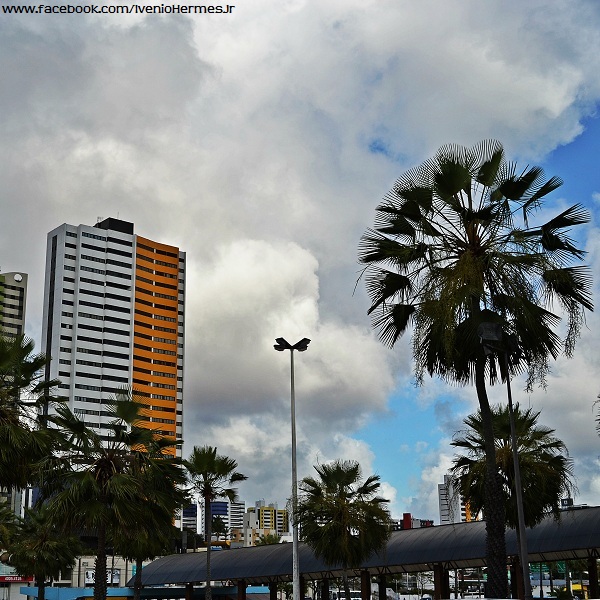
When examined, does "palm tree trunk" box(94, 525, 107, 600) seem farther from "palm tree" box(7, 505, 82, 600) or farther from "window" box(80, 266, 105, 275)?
"window" box(80, 266, 105, 275)

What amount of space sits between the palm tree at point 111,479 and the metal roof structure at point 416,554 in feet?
54.2

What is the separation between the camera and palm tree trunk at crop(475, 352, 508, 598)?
20.5m

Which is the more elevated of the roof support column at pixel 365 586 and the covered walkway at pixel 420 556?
the covered walkway at pixel 420 556

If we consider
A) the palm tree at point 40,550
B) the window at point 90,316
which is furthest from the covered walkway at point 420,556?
the window at point 90,316

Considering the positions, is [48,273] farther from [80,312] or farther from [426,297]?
[426,297]

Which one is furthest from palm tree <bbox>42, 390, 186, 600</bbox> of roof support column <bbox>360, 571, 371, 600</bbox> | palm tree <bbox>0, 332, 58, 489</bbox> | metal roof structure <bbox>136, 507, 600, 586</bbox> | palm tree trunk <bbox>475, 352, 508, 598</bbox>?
roof support column <bbox>360, 571, 371, 600</bbox>

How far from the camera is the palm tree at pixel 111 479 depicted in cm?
3031

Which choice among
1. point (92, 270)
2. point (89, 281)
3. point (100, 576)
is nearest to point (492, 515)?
point (100, 576)

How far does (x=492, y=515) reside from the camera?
2094cm

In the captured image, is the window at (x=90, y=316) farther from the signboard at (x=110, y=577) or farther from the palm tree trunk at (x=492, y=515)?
the palm tree trunk at (x=492, y=515)

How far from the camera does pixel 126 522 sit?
1206 inches

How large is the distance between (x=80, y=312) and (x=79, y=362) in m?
11.6

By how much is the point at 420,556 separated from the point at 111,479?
25198mm

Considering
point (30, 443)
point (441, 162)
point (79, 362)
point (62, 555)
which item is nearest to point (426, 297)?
point (441, 162)
